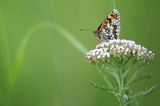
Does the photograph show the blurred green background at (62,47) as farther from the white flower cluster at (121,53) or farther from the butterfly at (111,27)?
the white flower cluster at (121,53)

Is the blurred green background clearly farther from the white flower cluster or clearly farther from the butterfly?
the white flower cluster

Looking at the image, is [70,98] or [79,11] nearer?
[70,98]

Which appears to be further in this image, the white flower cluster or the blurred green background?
the blurred green background

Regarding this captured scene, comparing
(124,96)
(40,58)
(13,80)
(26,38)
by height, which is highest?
(40,58)

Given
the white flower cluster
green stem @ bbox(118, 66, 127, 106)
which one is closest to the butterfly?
the white flower cluster

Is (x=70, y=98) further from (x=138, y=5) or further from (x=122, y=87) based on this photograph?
(x=122, y=87)

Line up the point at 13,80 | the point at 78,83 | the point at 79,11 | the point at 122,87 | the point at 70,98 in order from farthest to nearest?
the point at 79,11 < the point at 78,83 < the point at 70,98 < the point at 13,80 < the point at 122,87

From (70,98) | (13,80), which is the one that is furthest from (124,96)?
(70,98)

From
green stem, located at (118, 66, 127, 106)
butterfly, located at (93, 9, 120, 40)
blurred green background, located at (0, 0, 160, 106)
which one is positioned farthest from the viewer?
A: blurred green background, located at (0, 0, 160, 106)
